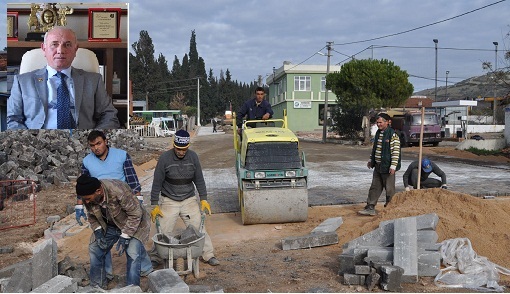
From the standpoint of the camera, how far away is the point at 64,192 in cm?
1288

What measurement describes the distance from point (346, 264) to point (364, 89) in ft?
97.4

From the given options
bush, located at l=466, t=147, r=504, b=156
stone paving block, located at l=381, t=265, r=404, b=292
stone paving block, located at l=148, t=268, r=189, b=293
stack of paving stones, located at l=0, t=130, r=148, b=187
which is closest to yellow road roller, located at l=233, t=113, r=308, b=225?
stone paving block, located at l=381, t=265, r=404, b=292

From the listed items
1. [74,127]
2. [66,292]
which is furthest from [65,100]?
[66,292]

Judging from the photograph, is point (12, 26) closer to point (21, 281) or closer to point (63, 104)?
point (63, 104)

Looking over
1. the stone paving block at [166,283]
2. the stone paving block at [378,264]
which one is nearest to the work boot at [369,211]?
the stone paving block at [378,264]

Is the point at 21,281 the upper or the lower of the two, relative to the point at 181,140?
lower

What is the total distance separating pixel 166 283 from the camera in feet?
15.8

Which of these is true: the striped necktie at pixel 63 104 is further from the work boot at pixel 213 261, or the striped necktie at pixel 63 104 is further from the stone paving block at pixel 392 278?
the stone paving block at pixel 392 278

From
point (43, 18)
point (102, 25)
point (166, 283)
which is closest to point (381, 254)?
point (166, 283)

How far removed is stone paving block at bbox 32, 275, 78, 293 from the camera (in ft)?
15.0

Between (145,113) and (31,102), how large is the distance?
42182 mm

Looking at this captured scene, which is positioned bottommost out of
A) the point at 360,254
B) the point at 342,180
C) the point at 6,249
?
the point at 6,249

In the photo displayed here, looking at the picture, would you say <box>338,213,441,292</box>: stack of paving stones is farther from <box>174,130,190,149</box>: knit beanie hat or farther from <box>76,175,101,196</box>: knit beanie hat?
<box>76,175,101,196</box>: knit beanie hat

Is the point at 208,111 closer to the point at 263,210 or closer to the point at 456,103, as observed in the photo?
the point at 456,103
